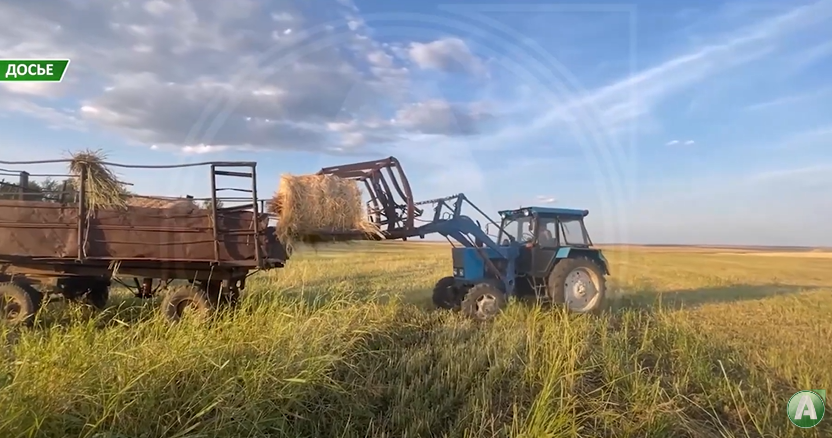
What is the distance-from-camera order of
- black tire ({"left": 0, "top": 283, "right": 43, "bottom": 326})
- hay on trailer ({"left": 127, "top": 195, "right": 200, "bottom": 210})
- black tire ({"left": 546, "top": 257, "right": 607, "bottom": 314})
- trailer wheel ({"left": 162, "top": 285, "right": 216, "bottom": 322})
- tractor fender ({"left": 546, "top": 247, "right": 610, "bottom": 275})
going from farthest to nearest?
tractor fender ({"left": 546, "top": 247, "right": 610, "bottom": 275}) → black tire ({"left": 546, "top": 257, "right": 607, "bottom": 314}) → hay on trailer ({"left": 127, "top": 195, "right": 200, "bottom": 210}) → trailer wheel ({"left": 162, "top": 285, "right": 216, "bottom": 322}) → black tire ({"left": 0, "top": 283, "right": 43, "bottom": 326})

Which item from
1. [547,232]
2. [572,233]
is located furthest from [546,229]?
[572,233]

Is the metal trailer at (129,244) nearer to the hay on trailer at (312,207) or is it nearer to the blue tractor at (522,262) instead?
the hay on trailer at (312,207)

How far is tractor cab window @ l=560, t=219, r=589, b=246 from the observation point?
9.88 metres

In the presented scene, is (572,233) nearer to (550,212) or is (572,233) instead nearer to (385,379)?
(550,212)

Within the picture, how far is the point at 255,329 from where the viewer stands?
5.03 meters

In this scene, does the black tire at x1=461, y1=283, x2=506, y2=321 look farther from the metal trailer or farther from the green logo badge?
the green logo badge

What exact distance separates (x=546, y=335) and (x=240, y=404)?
3.37m

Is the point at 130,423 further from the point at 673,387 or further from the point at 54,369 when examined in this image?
the point at 673,387

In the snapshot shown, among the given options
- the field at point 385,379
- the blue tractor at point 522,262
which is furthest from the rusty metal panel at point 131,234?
the blue tractor at point 522,262

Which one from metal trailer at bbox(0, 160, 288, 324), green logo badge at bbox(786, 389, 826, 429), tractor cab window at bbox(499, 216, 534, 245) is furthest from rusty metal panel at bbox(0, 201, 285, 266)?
green logo badge at bbox(786, 389, 826, 429)

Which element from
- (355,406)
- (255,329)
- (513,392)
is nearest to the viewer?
(355,406)

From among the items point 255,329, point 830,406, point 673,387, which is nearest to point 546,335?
point 673,387

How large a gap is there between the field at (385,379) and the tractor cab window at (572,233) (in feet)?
10.6

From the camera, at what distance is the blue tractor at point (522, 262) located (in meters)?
9.05
